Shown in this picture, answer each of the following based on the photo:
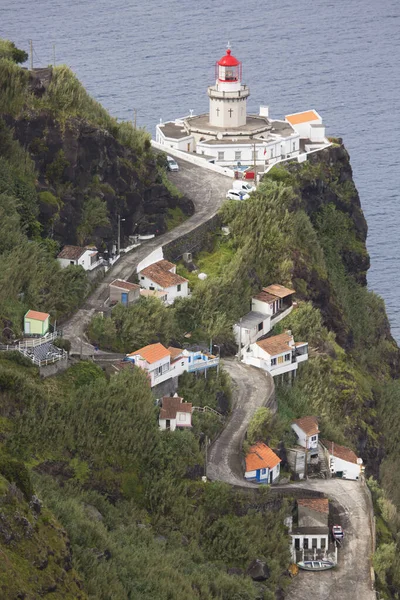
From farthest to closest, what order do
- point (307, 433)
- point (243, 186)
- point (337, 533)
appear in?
point (243, 186)
point (307, 433)
point (337, 533)

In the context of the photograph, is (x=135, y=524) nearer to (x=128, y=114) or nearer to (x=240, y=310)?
(x=240, y=310)

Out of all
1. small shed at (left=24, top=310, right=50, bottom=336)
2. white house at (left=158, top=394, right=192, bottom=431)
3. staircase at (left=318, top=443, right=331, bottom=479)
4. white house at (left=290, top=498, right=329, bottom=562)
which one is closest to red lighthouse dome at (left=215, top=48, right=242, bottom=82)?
staircase at (left=318, top=443, right=331, bottom=479)

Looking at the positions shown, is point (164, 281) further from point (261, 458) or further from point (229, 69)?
point (229, 69)

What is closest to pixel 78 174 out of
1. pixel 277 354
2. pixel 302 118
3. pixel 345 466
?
pixel 277 354

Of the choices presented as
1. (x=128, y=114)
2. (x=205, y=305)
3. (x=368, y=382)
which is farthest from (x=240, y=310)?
(x=128, y=114)

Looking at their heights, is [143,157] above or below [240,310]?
above

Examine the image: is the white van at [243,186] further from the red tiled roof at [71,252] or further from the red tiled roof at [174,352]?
the red tiled roof at [174,352]

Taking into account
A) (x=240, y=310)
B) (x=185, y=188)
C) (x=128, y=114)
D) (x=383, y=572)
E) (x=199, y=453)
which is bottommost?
(x=383, y=572)
